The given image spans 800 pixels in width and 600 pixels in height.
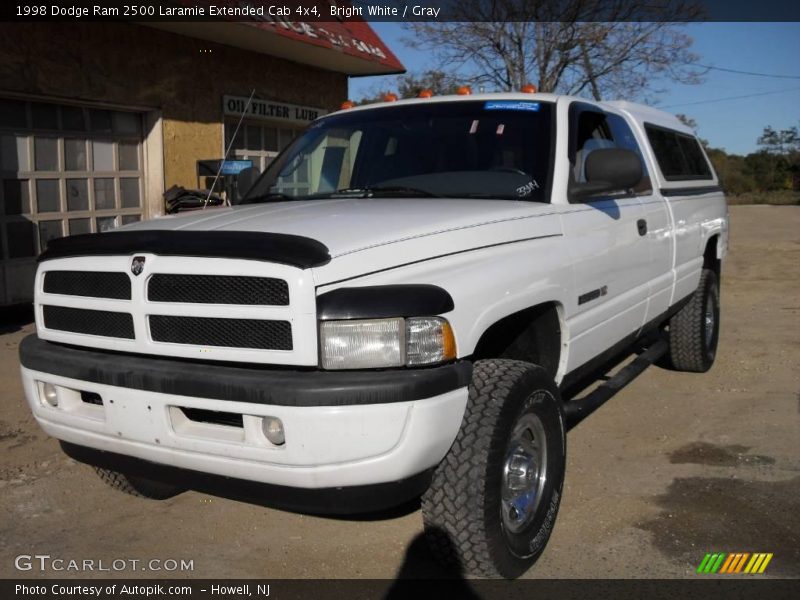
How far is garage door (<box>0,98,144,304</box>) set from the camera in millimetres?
8516

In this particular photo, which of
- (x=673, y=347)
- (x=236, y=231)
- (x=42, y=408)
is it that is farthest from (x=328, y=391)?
(x=673, y=347)

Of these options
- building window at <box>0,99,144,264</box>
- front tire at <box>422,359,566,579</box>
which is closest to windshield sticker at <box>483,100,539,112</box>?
front tire at <box>422,359,566,579</box>

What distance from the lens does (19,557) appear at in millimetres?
3393

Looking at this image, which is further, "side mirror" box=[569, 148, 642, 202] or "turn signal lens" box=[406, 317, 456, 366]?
"side mirror" box=[569, 148, 642, 202]

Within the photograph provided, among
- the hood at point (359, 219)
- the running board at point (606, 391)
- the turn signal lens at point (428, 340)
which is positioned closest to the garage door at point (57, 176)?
the hood at point (359, 219)

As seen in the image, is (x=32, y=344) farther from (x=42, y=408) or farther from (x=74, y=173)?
(x=74, y=173)

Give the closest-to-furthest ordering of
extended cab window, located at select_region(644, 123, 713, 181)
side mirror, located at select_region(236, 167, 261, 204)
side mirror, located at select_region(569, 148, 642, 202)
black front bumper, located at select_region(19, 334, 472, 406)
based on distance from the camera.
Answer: black front bumper, located at select_region(19, 334, 472, 406)
side mirror, located at select_region(569, 148, 642, 202)
side mirror, located at select_region(236, 167, 261, 204)
extended cab window, located at select_region(644, 123, 713, 181)

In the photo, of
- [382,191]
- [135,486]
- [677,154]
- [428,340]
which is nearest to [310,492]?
[428,340]

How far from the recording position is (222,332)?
2.69 m

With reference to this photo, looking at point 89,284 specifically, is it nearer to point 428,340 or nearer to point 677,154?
point 428,340

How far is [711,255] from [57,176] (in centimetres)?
706

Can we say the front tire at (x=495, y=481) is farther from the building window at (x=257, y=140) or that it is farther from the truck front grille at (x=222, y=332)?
the building window at (x=257, y=140)

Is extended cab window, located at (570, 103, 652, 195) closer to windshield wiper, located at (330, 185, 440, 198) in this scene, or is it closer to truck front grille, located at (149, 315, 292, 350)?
windshield wiper, located at (330, 185, 440, 198)

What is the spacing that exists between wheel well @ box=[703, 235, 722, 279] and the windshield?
299 centimetres
